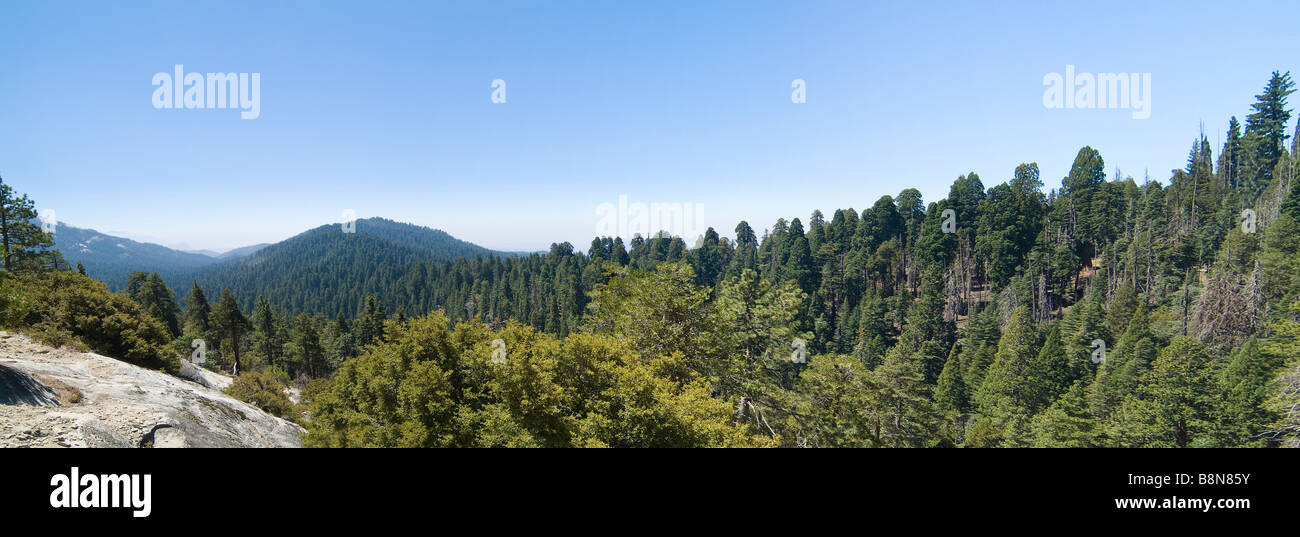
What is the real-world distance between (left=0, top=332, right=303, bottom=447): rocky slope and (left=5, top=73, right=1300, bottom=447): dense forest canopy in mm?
2665

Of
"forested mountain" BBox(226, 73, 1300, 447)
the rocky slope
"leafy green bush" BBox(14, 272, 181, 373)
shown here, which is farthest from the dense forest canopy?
the rocky slope

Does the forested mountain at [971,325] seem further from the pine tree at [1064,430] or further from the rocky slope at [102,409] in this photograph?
the rocky slope at [102,409]

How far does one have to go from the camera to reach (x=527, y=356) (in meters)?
13.3

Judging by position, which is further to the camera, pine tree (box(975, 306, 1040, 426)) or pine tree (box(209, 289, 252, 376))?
pine tree (box(209, 289, 252, 376))

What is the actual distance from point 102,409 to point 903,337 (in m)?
72.0

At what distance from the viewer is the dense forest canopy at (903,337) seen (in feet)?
42.9

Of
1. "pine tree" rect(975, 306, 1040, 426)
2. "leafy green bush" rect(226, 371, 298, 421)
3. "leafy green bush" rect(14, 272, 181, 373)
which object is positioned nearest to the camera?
"leafy green bush" rect(14, 272, 181, 373)

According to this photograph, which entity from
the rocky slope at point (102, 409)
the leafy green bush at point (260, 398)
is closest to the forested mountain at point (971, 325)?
the rocky slope at point (102, 409)

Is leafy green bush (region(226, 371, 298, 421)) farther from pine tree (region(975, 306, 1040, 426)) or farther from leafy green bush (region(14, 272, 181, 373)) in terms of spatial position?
pine tree (region(975, 306, 1040, 426))

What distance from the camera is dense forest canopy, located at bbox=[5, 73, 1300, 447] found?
13070 mm

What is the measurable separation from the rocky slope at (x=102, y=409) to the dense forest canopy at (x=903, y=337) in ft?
8.74

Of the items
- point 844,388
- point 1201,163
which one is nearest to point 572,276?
point 844,388
